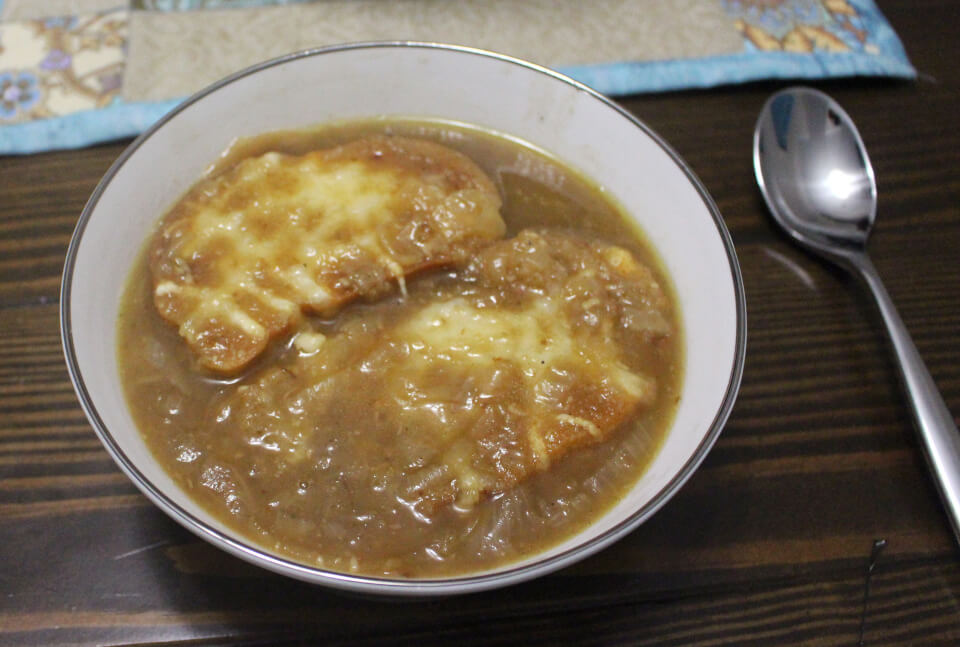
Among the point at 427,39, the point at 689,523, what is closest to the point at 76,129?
the point at 427,39

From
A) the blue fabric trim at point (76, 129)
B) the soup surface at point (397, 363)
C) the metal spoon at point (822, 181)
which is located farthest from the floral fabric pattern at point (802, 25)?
the blue fabric trim at point (76, 129)

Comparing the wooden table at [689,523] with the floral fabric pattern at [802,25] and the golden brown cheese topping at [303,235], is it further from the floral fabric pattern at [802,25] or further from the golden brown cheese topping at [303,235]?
the floral fabric pattern at [802,25]

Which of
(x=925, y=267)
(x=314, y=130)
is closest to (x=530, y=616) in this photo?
(x=314, y=130)

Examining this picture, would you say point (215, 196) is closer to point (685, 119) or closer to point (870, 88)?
point (685, 119)

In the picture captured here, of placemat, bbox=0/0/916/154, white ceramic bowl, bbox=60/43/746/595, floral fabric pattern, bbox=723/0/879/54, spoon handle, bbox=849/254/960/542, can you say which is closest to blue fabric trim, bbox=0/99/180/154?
placemat, bbox=0/0/916/154

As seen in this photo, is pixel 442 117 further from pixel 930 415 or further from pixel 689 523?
pixel 930 415
